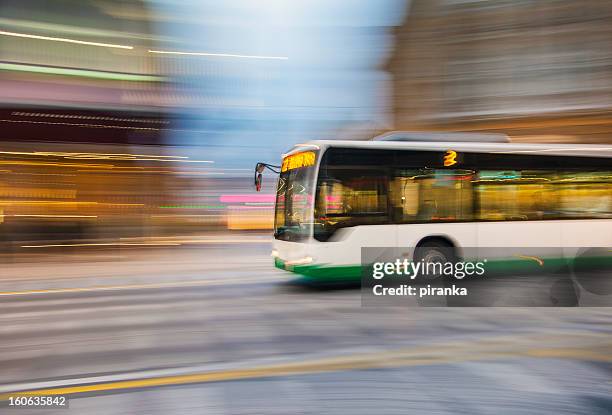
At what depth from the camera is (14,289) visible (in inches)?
387

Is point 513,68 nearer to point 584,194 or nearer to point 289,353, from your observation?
point 584,194

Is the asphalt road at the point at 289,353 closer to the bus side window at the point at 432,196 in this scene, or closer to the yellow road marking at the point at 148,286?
the yellow road marking at the point at 148,286

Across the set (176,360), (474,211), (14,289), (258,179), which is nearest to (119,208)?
(14,289)

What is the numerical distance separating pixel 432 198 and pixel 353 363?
16.4 ft

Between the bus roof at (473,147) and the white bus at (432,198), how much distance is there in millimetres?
19

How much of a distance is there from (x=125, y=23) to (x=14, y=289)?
1078 centimetres

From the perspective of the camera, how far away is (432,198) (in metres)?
9.45

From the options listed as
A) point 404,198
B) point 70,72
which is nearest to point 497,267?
point 404,198

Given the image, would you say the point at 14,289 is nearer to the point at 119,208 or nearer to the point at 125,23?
the point at 119,208
